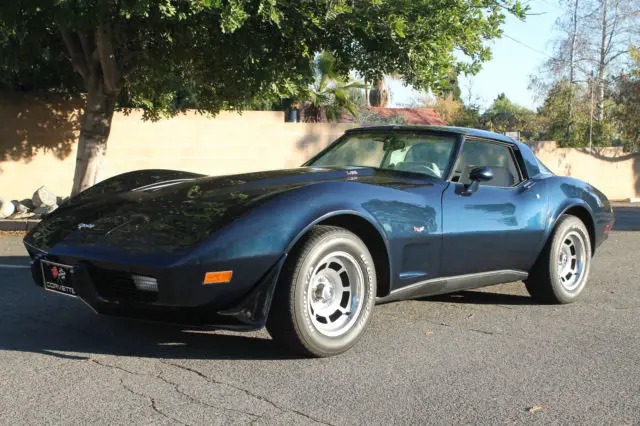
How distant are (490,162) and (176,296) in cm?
295

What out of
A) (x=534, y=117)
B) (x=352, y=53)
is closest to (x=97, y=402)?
(x=352, y=53)

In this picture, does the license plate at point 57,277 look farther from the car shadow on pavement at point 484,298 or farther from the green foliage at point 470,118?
the green foliage at point 470,118

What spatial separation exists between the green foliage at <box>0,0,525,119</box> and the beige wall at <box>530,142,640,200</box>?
49.5 feet

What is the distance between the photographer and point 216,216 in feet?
13.0

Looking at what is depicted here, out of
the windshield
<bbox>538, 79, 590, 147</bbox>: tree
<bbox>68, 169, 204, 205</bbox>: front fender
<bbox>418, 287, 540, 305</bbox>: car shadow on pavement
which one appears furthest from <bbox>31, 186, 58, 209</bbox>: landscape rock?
<bbox>538, 79, 590, 147</bbox>: tree

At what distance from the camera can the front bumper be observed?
371 cm

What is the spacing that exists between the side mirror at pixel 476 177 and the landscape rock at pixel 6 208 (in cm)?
922

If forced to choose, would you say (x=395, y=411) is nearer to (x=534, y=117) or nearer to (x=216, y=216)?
(x=216, y=216)

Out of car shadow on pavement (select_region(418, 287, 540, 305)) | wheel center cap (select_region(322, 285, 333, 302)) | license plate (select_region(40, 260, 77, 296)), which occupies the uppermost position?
license plate (select_region(40, 260, 77, 296))

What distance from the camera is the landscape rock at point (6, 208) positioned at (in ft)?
39.9

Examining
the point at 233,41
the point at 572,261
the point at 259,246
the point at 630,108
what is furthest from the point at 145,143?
the point at 630,108

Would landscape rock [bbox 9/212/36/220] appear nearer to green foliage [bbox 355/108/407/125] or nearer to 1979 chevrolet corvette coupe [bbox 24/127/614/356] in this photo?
1979 chevrolet corvette coupe [bbox 24/127/614/356]

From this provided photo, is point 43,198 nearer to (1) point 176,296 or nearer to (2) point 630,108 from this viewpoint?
(1) point 176,296

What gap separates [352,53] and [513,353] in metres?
6.98
